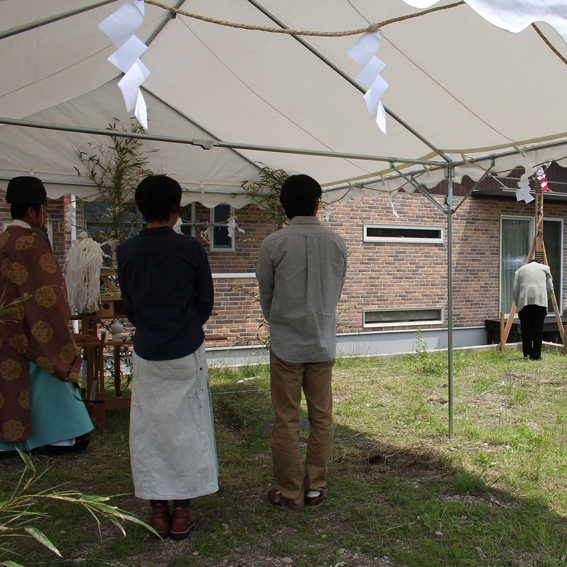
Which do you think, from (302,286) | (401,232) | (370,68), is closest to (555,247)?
(401,232)

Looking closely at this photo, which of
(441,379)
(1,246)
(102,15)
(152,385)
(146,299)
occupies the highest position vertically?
(102,15)

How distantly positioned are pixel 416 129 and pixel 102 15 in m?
2.23

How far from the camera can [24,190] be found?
3.08 m

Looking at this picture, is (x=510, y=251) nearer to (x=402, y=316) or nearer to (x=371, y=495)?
(x=402, y=316)

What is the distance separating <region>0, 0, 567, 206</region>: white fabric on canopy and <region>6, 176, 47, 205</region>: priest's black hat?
0.78 m

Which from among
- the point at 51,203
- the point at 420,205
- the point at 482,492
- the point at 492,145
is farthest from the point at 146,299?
Result: the point at 420,205

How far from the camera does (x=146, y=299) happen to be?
93.1 inches

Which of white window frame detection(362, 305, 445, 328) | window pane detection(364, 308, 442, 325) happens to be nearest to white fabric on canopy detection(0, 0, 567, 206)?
white window frame detection(362, 305, 445, 328)

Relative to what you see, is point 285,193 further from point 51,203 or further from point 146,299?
point 51,203

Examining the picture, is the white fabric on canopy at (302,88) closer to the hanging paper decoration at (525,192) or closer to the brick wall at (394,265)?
the hanging paper decoration at (525,192)

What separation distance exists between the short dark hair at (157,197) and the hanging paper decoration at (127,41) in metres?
0.50

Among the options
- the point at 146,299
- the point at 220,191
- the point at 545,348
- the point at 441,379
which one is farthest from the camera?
the point at 545,348

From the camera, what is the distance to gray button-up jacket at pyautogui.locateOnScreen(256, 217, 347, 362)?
268cm

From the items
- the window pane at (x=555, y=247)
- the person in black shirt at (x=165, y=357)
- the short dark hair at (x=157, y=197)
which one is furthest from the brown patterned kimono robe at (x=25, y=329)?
the window pane at (x=555, y=247)
